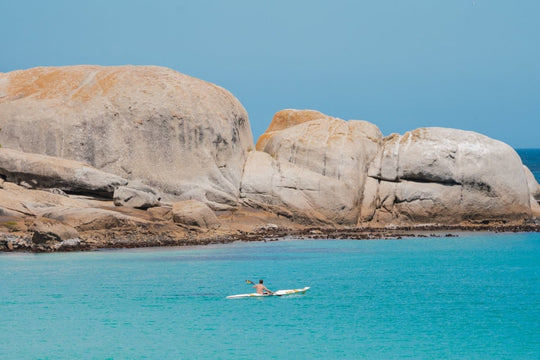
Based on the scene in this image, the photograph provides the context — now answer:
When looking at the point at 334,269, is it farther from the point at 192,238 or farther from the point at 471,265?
the point at 192,238

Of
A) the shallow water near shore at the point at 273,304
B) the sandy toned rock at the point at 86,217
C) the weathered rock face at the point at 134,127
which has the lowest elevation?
the shallow water near shore at the point at 273,304

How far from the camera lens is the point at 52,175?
42.4 metres

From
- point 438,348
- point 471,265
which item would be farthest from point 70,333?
point 471,265

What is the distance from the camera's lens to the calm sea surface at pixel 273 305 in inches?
779

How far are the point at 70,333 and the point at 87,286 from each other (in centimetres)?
656

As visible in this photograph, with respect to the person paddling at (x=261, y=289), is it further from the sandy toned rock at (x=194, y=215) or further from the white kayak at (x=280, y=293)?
the sandy toned rock at (x=194, y=215)

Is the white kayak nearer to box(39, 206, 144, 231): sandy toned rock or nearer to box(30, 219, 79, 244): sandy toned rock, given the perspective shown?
box(30, 219, 79, 244): sandy toned rock

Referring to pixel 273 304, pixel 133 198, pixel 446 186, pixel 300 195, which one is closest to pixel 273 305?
pixel 273 304

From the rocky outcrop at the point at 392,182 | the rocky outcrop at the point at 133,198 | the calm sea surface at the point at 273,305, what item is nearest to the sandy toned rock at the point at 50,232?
the calm sea surface at the point at 273,305

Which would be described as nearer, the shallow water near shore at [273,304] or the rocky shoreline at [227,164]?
the shallow water near shore at [273,304]

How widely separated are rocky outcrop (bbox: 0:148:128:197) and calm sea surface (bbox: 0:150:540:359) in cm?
793

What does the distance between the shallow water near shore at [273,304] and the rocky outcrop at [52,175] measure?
26.8ft

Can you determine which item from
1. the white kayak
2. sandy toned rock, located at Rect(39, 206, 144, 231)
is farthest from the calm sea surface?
sandy toned rock, located at Rect(39, 206, 144, 231)

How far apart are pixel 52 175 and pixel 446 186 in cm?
2139
